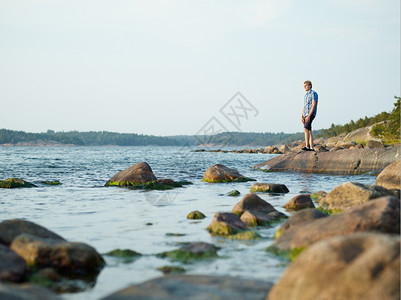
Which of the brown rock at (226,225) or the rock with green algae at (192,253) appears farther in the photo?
the brown rock at (226,225)

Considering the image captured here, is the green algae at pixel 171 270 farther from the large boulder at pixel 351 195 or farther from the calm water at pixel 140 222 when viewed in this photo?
the large boulder at pixel 351 195

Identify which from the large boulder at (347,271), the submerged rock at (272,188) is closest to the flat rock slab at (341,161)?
the submerged rock at (272,188)

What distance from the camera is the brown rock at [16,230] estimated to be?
20.3ft

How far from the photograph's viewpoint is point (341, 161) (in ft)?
67.1

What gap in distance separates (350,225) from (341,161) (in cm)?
1483

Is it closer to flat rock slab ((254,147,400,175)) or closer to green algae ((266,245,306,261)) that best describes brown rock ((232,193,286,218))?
green algae ((266,245,306,261))

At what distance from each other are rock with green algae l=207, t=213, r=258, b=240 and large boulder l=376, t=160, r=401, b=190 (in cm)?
636

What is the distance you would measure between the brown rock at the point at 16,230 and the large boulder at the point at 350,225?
10.7 ft

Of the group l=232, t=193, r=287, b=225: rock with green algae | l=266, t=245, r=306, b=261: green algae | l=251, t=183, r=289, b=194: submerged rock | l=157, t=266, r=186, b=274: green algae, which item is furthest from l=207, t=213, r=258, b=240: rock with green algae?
l=251, t=183, r=289, b=194: submerged rock

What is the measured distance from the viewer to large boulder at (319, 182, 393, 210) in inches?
365

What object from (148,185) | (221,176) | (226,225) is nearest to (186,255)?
(226,225)

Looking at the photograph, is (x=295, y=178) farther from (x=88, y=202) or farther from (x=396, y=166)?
(x=88, y=202)

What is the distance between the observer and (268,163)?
2422cm

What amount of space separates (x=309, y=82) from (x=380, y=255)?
15.6m
